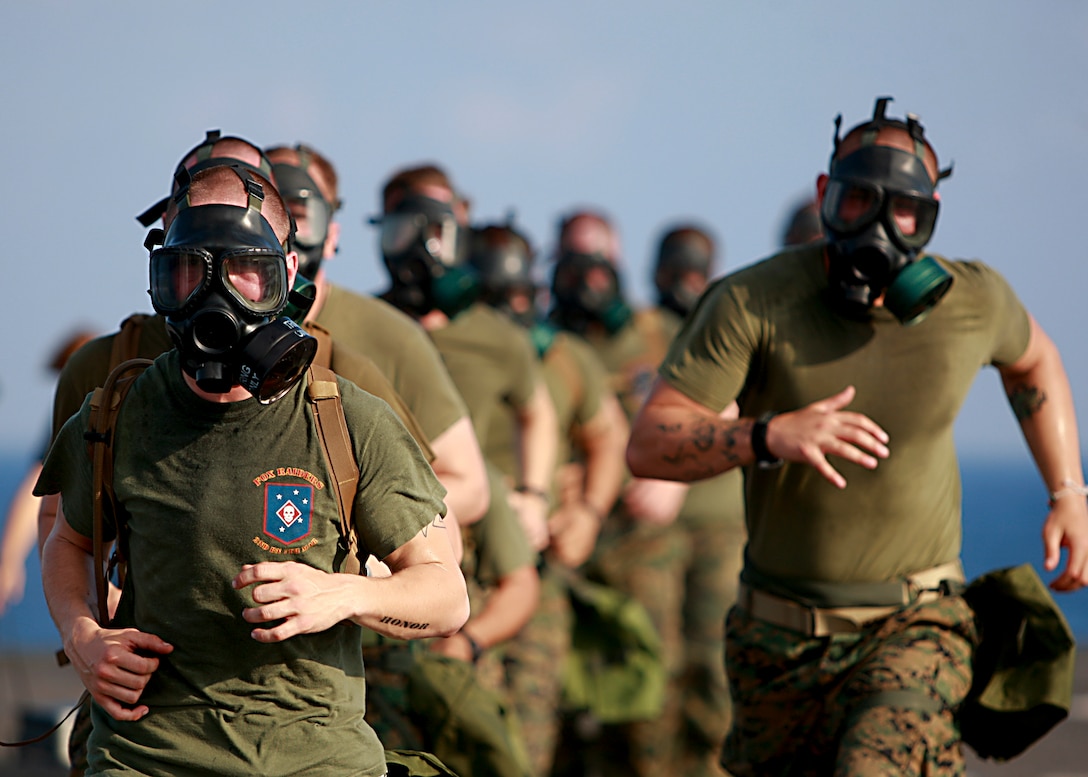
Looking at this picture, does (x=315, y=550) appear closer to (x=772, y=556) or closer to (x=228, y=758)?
(x=228, y=758)

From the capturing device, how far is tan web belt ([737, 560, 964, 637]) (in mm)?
5766

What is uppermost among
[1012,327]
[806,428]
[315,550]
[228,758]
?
[1012,327]

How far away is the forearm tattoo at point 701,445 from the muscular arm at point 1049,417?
129 centimetres

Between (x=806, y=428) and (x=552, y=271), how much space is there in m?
7.27

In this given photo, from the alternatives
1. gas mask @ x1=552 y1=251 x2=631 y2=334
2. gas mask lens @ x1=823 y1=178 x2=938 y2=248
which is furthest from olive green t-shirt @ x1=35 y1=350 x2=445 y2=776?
gas mask @ x1=552 y1=251 x2=631 y2=334

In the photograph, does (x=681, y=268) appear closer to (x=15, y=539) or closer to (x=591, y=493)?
(x=591, y=493)

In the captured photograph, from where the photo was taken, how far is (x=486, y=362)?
850 centimetres

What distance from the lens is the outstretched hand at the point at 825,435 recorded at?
5.12 metres

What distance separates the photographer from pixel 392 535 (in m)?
3.92

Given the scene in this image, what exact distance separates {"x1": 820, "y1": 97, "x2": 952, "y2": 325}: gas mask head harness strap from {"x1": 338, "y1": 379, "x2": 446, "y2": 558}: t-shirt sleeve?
2.25 m

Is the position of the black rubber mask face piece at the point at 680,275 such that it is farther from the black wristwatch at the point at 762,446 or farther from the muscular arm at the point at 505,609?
the black wristwatch at the point at 762,446

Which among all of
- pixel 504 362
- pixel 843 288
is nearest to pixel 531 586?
pixel 504 362

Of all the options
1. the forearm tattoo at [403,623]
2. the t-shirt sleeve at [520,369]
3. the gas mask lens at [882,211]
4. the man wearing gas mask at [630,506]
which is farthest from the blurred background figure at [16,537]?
the forearm tattoo at [403,623]

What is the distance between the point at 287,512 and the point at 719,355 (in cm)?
235
